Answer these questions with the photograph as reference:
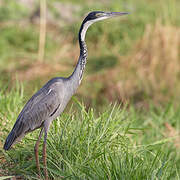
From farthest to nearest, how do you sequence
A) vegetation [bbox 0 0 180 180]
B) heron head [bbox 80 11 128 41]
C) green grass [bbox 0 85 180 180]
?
1. vegetation [bbox 0 0 180 180]
2. heron head [bbox 80 11 128 41]
3. green grass [bbox 0 85 180 180]

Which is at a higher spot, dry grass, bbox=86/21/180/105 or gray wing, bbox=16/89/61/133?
gray wing, bbox=16/89/61/133

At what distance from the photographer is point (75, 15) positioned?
11.3 meters

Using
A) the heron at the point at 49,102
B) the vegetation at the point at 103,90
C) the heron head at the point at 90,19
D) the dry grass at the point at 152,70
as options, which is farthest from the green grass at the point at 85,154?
the dry grass at the point at 152,70

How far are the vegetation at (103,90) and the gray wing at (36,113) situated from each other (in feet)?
0.82

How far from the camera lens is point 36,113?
3061 mm

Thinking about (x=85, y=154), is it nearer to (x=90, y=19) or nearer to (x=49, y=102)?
(x=49, y=102)

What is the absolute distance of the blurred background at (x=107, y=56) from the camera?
23.8 feet

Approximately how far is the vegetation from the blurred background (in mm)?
18

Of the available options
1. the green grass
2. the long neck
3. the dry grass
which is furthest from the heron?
the dry grass

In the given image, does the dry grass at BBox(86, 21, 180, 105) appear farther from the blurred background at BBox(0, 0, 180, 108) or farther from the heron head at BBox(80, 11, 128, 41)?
the heron head at BBox(80, 11, 128, 41)

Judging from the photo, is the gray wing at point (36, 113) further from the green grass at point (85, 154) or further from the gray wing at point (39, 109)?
the green grass at point (85, 154)

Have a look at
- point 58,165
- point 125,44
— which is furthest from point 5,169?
point 125,44

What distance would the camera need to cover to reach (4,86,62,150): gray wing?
3029mm

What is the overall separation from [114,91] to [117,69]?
0.56 m
